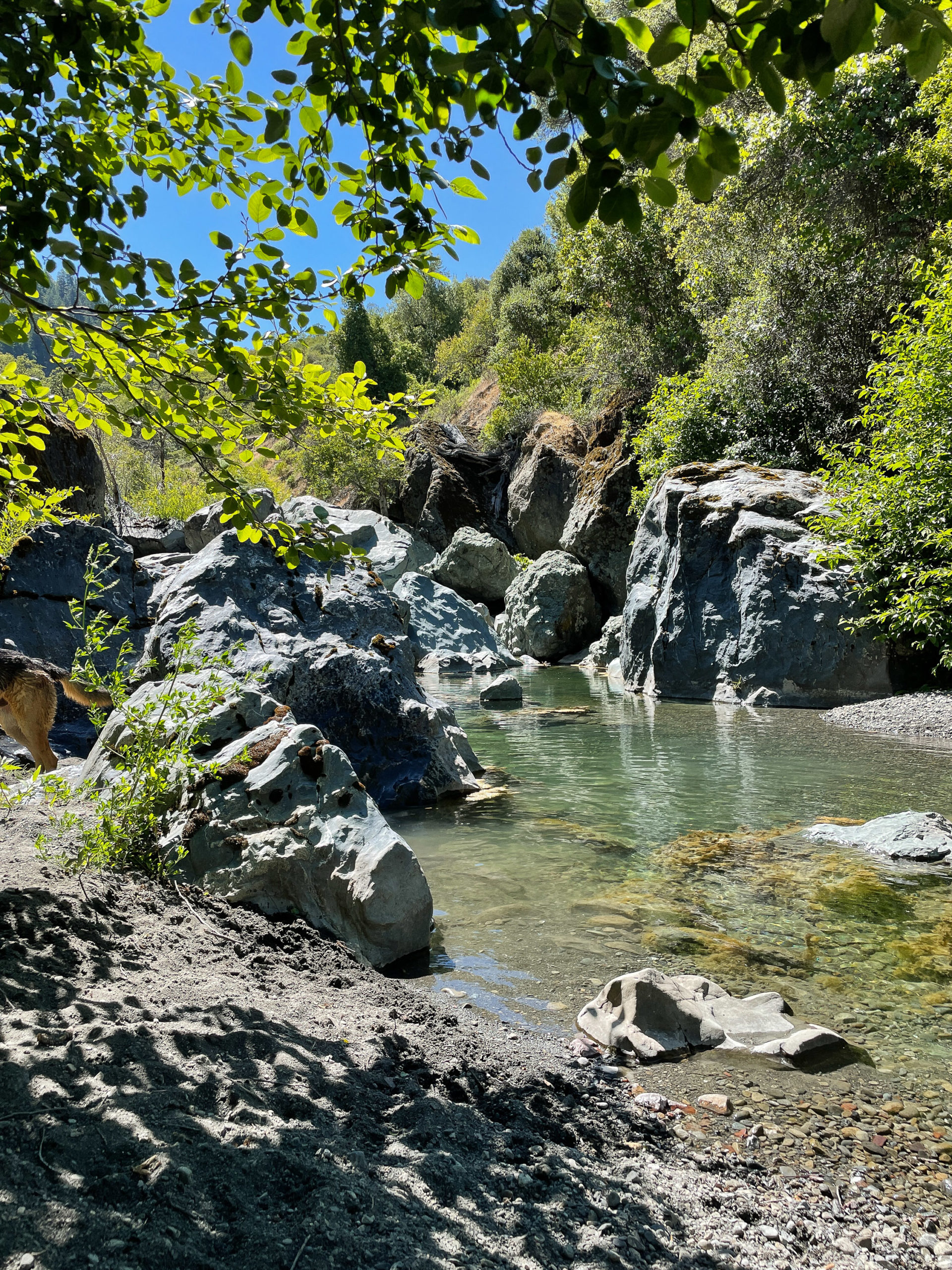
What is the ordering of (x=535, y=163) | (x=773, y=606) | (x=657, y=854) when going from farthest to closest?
1. (x=773, y=606)
2. (x=657, y=854)
3. (x=535, y=163)

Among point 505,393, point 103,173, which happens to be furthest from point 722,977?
point 505,393

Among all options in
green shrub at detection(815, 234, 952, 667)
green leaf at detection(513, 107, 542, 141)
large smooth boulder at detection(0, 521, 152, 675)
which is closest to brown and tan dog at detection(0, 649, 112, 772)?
large smooth boulder at detection(0, 521, 152, 675)

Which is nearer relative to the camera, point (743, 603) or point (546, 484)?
point (743, 603)

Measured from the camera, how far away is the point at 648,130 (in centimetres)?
184

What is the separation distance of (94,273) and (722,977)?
4974 mm

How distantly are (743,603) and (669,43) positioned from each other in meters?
15.9

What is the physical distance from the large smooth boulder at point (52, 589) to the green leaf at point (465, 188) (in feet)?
33.5

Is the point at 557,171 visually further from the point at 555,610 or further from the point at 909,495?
the point at 555,610

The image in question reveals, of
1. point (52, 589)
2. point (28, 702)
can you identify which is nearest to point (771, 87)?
point (28, 702)

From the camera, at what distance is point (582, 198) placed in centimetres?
200

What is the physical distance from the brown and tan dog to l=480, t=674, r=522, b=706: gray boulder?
10826mm

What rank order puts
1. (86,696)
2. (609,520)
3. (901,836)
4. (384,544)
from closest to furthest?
(86,696) → (901,836) → (384,544) → (609,520)

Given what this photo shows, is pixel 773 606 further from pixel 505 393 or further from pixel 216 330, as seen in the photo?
pixel 505 393

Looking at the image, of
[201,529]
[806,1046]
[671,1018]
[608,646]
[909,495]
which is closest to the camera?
[806,1046]
